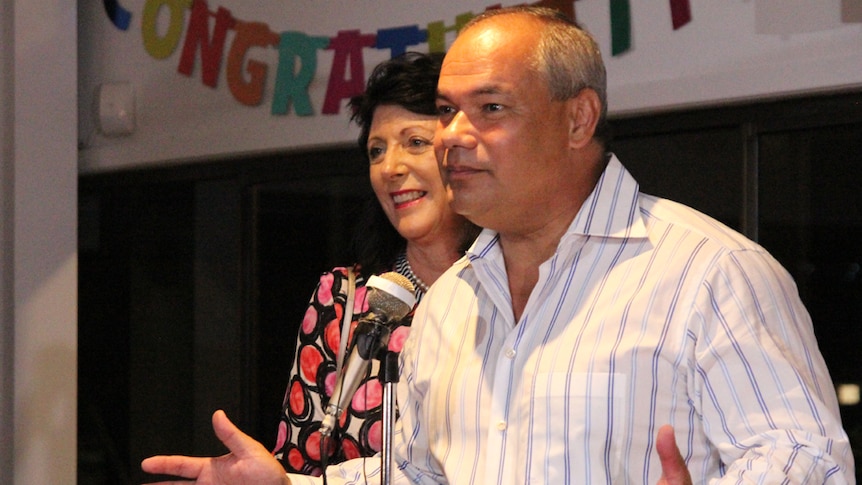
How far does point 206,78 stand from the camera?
173 inches

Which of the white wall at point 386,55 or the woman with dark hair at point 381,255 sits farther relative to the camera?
the white wall at point 386,55

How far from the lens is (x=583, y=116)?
72.9 inches

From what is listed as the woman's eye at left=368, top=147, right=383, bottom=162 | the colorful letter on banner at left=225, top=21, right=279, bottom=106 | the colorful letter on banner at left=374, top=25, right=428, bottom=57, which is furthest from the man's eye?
the colorful letter on banner at left=225, top=21, right=279, bottom=106

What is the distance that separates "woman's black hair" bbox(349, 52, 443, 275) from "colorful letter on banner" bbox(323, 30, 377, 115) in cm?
124

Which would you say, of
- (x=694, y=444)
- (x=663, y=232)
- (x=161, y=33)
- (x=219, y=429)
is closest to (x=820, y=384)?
(x=694, y=444)

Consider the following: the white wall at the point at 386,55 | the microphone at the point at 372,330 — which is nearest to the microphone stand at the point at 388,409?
the microphone at the point at 372,330

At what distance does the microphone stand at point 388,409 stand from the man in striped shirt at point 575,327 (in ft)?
0.62

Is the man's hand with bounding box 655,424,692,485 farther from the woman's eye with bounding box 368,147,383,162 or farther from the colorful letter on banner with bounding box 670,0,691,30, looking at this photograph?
the colorful letter on banner with bounding box 670,0,691,30

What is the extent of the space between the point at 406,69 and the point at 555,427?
3.97ft

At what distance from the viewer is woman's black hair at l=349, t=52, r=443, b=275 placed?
8.39ft

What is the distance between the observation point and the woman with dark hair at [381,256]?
7.94 ft

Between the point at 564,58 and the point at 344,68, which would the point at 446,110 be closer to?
the point at 564,58

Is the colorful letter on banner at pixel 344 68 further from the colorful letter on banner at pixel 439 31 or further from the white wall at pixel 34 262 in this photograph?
the white wall at pixel 34 262

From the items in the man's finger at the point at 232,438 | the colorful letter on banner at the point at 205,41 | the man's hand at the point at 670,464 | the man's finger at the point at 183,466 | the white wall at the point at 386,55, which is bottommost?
the man's finger at the point at 183,466
